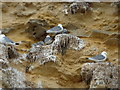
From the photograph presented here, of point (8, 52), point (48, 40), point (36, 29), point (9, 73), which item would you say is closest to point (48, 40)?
point (48, 40)

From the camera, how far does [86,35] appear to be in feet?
24.4

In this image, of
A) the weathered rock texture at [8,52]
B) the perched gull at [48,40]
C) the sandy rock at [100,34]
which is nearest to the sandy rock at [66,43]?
the perched gull at [48,40]

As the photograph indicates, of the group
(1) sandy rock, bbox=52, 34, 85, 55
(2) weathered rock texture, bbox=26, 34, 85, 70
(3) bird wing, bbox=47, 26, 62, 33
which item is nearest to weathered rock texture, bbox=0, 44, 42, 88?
(2) weathered rock texture, bbox=26, 34, 85, 70

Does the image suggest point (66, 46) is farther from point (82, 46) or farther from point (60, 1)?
point (60, 1)

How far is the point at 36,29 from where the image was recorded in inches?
313

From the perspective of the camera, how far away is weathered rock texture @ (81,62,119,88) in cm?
541

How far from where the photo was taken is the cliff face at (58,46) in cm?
577

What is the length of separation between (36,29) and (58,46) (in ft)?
5.18

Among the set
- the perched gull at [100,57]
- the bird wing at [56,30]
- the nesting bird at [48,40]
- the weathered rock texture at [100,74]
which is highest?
the bird wing at [56,30]

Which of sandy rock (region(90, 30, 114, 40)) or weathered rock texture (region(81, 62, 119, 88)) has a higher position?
sandy rock (region(90, 30, 114, 40))

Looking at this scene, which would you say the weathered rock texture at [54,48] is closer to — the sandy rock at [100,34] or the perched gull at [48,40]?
the perched gull at [48,40]

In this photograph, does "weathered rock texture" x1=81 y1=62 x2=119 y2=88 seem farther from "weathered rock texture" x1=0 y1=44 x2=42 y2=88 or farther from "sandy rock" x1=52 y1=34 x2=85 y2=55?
"weathered rock texture" x1=0 y1=44 x2=42 y2=88

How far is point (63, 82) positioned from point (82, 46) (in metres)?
1.19

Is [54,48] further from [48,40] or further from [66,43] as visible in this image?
[48,40]
